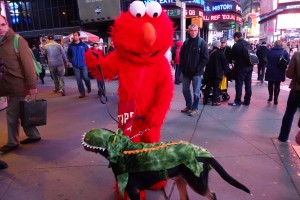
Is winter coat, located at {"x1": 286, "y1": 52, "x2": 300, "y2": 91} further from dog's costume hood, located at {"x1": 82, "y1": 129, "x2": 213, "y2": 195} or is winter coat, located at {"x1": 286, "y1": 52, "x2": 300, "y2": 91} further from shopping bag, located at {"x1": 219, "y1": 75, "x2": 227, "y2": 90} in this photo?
shopping bag, located at {"x1": 219, "y1": 75, "x2": 227, "y2": 90}

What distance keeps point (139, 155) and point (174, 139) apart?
2.50 meters

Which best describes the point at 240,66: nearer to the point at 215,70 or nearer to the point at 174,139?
the point at 215,70

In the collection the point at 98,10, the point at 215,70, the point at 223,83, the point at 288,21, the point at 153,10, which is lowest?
the point at 223,83

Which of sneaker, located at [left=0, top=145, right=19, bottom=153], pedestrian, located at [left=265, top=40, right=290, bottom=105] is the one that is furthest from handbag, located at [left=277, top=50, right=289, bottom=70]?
sneaker, located at [left=0, top=145, right=19, bottom=153]

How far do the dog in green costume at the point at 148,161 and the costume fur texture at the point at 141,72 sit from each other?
0.53 m

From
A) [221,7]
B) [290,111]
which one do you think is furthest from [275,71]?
[221,7]

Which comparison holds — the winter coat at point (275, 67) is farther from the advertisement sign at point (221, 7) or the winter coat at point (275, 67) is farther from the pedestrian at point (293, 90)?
the advertisement sign at point (221, 7)

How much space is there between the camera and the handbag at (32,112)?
12.8 feet

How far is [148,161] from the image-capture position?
197 centimetres

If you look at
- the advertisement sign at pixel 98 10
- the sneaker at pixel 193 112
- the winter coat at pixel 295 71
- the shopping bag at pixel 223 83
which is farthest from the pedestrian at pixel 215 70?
the advertisement sign at pixel 98 10

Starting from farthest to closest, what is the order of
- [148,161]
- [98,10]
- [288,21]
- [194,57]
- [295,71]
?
1. [288,21]
2. [98,10]
3. [194,57]
4. [295,71]
5. [148,161]

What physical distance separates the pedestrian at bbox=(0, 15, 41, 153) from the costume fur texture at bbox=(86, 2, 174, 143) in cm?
176

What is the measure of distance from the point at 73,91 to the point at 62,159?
220 inches

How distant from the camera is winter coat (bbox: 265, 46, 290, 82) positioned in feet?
22.1
